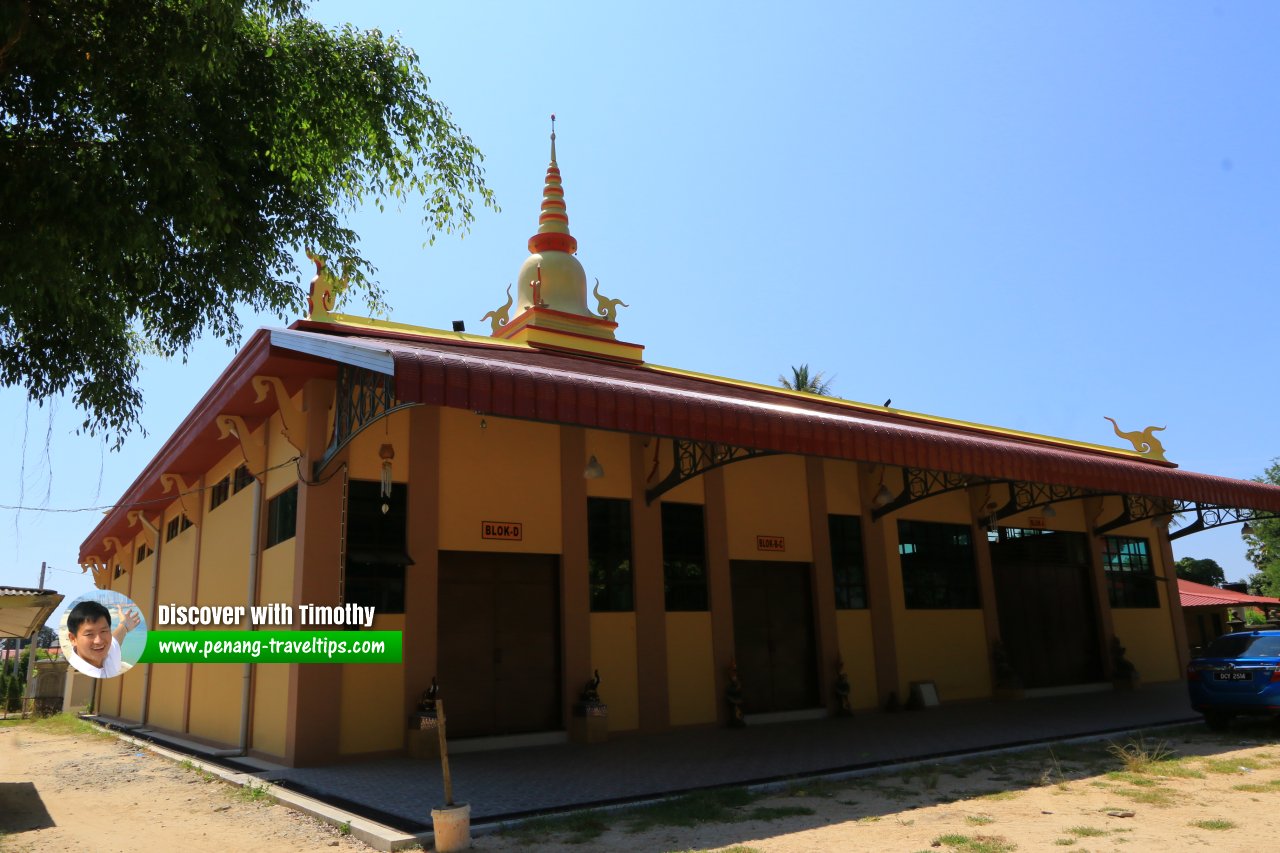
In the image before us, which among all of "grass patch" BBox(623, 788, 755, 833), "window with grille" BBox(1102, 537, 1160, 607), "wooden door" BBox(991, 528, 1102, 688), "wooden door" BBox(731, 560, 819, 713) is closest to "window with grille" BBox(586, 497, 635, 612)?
"wooden door" BBox(731, 560, 819, 713)

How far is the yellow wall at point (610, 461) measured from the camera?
1423 centimetres

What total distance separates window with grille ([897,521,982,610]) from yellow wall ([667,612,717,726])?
4998 millimetres

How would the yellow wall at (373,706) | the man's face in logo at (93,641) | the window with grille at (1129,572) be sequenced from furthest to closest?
the window with grille at (1129,572) < the man's face in logo at (93,641) < the yellow wall at (373,706)

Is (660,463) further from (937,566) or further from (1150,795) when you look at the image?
(1150,795)

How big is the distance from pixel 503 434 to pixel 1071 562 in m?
14.8

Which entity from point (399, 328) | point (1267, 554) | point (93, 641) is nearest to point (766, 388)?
point (399, 328)

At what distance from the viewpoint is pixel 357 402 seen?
1001cm

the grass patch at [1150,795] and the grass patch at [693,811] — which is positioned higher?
the grass patch at [693,811]

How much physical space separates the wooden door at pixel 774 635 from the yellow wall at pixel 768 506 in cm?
26

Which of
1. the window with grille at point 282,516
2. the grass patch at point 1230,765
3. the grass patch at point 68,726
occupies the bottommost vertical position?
the grass patch at point 68,726

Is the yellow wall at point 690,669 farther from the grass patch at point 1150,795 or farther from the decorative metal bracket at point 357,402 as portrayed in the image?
the grass patch at point 1150,795

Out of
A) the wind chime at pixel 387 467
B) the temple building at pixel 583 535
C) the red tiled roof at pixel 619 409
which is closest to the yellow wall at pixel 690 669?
the temple building at pixel 583 535

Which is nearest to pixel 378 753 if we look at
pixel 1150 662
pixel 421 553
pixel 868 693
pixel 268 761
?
pixel 268 761

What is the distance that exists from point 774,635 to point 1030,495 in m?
7.24
